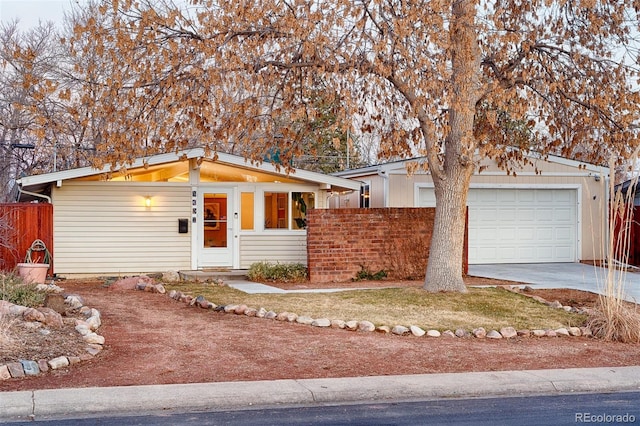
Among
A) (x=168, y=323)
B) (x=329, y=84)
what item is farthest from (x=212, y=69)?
(x=168, y=323)

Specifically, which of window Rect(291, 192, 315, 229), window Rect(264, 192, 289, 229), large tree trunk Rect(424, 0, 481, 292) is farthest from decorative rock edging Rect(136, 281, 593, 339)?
window Rect(291, 192, 315, 229)

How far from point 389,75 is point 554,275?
26.1 feet

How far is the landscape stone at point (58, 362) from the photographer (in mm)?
7496

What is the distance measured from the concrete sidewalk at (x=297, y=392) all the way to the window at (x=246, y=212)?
432 inches

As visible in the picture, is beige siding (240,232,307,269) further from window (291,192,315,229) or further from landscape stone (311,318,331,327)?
landscape stone (311,318,331,327)

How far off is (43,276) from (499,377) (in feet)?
33.2

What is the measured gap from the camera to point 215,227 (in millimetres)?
17891

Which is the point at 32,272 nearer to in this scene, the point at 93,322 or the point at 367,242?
the point at 93,322

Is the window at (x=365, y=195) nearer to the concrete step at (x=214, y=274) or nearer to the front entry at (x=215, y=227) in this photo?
the front entry at (x=215, y=227)

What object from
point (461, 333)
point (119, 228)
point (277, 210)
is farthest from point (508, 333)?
point (119, 228)

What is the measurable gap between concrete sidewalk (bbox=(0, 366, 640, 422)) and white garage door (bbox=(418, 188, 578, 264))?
12.4 m

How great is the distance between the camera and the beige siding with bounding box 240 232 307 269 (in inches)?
705

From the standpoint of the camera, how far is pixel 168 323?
10500 millimetres

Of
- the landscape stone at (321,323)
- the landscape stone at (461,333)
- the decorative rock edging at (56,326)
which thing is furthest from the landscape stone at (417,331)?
the decorative rock edging at (56,326)
